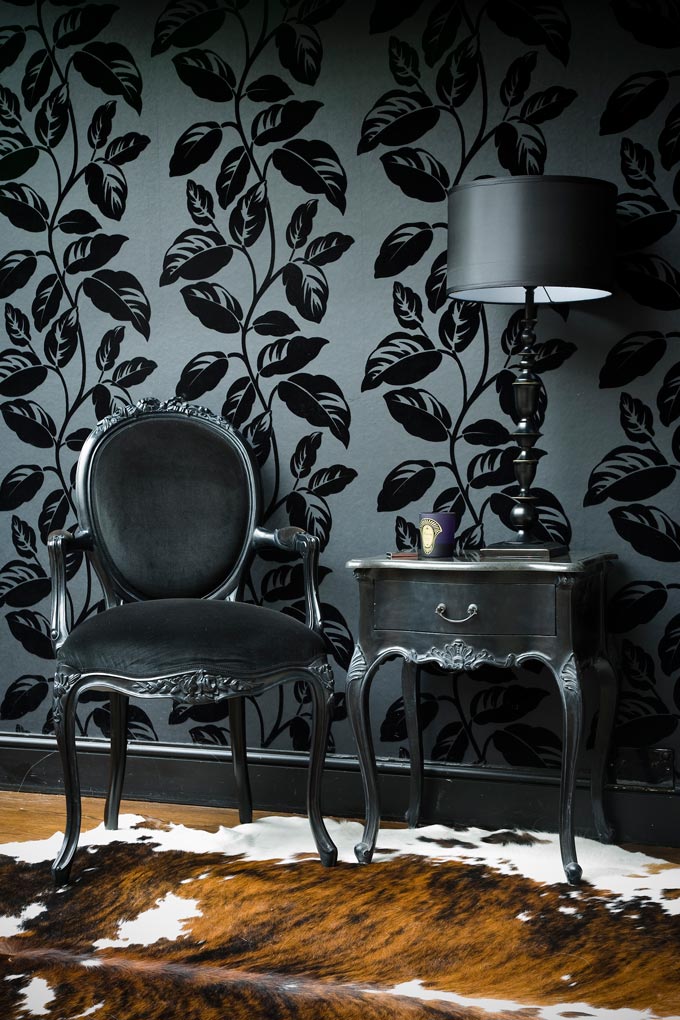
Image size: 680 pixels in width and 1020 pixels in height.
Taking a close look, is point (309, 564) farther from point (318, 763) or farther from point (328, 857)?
point (328, 857)

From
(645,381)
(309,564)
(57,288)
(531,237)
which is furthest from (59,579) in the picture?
(645,381)

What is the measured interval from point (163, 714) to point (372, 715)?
62cm

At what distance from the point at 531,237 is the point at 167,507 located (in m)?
1.13

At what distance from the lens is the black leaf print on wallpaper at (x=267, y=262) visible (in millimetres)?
2850

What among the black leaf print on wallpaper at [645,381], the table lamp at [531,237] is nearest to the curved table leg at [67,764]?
the table lamp at [531,237]

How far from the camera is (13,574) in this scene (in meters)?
3.16

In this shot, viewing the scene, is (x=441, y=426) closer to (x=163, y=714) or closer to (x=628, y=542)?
(x=628, y=542)

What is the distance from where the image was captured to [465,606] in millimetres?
2348

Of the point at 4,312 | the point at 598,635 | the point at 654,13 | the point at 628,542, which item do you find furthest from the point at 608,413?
the point at 4,312

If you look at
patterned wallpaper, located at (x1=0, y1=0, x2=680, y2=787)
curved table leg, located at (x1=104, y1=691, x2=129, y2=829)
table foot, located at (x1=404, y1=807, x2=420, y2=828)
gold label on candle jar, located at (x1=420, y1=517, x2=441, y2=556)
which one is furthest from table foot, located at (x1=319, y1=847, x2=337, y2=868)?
gold label on candle jar, located at (x1=420, y1=517, x2=441, y2=556)

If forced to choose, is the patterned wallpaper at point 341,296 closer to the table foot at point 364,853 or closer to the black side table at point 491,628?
the black side table at point 491,628

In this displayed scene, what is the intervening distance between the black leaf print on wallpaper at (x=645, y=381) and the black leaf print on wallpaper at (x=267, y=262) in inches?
28.0

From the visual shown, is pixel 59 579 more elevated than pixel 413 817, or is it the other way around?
pixel 59 579

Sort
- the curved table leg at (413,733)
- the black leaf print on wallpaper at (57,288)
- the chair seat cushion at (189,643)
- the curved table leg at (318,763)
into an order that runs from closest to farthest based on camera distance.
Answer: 1. the chair seat cushion at (189,643)
2. the curved table leg at (318,763)
3. the curved table leg at (413,733)
4. the black leaf print on wallpaper at (57,288)
